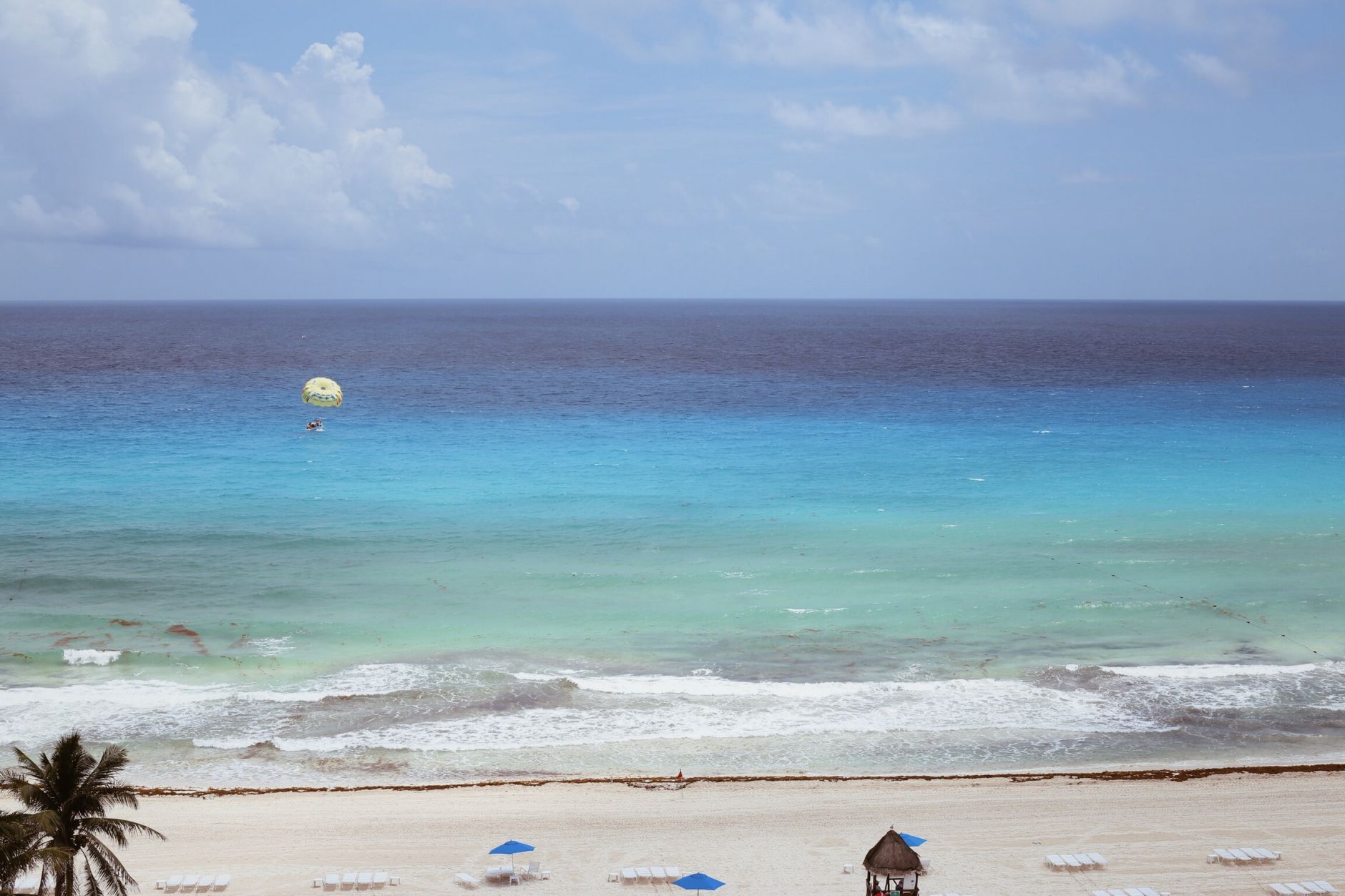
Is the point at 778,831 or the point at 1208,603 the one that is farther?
the point at 1208,603

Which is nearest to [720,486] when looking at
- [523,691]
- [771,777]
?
[523,691]

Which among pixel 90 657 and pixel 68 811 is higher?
pixel 68 811

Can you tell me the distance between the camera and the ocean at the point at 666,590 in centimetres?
2861

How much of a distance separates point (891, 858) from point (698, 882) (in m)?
3.91

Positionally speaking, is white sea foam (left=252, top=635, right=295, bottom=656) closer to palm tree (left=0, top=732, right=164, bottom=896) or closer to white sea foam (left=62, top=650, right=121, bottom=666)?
white sea foam (left=62, top=650, right=121, bottom=666)

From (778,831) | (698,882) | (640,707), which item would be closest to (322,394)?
(640,707)

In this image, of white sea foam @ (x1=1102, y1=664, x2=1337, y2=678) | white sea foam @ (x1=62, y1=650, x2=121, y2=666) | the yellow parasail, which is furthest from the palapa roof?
the yellow parasail

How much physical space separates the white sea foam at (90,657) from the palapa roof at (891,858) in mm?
24570

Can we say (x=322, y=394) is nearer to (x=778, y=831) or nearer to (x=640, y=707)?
(x=640, y=707)

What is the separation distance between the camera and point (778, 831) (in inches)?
942

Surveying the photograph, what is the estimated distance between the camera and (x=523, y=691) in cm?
3125

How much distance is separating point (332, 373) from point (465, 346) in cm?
4972

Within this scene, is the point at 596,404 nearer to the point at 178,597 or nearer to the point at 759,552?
the point at 759,552

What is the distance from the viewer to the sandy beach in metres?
21.9
